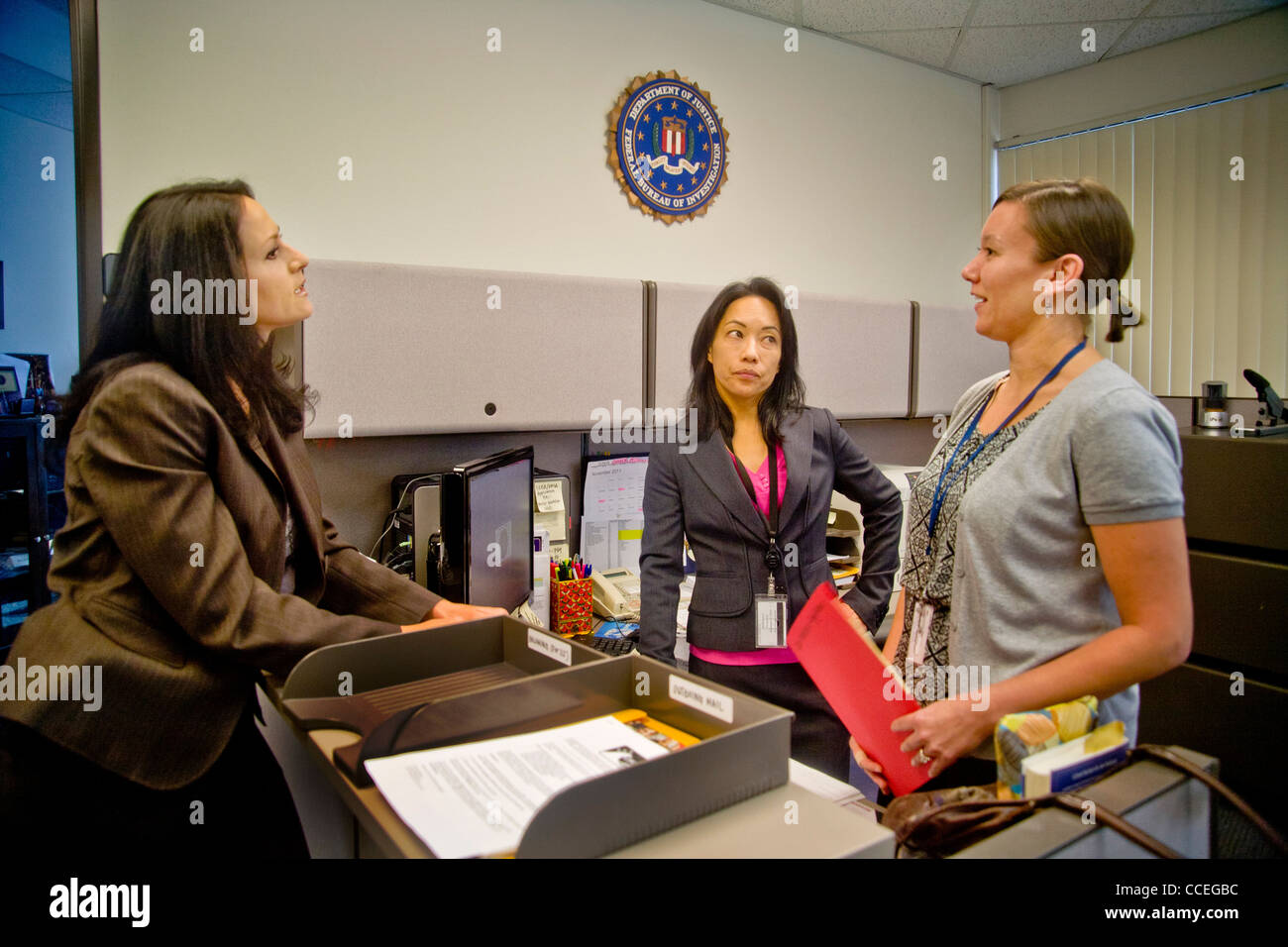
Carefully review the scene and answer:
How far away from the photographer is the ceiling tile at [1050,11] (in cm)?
302

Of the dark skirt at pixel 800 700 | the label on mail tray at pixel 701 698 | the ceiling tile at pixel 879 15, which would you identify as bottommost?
the dark skirt at pixel 800 700

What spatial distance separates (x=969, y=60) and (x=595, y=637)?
331 centimetres

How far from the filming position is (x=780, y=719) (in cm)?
80

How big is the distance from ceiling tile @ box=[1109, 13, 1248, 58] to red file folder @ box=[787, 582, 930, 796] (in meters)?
3.39

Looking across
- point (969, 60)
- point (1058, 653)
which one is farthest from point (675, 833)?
point (969, 60)

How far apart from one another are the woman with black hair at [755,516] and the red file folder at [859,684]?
1.43 feet

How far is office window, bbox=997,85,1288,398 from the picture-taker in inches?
123

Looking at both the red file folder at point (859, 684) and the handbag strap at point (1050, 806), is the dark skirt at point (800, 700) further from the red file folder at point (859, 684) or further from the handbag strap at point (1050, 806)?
the handbag strap at point (1050, 806)

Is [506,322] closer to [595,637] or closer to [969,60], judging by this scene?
[595,637]

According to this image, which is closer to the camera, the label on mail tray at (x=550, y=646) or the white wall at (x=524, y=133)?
the label on mail tray at (x=550, y=646)

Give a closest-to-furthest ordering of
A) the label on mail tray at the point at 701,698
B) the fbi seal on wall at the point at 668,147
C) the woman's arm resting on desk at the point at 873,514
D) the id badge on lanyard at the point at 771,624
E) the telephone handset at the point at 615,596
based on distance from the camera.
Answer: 1. the label on mail tray at the point at 701,698
2. the id badge on lanyard at the point at 771,624
3. the woman's arm resting on desk at the point at 873,514
4. the telephone handset at the point at 615,596
5. the fbi seal on wall at the point at 668,147

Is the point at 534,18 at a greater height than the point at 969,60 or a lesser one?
lesser

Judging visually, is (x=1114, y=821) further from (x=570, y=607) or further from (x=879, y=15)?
(x=879, y=15)

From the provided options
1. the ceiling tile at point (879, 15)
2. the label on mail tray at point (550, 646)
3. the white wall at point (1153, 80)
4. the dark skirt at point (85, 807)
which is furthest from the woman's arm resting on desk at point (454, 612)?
the white wall at point (1153, 80)
